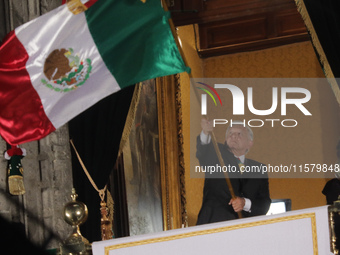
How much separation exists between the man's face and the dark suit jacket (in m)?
0.10

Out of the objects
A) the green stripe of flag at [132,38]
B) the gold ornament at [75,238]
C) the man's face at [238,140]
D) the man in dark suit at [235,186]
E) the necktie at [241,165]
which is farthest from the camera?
the man's face at [238,140]

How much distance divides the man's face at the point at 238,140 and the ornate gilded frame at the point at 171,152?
736 mm

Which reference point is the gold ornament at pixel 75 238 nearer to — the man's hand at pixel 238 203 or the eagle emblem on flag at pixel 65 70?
the eagle emblem on flag at pixel 65 70

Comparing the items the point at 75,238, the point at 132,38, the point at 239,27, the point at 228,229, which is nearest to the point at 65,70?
the point at 132,38

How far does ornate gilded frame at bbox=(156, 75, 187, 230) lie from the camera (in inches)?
281

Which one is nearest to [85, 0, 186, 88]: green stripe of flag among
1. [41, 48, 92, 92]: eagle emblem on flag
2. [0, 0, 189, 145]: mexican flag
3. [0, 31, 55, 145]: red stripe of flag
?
[0, 0, 189, 145]: mexican flag

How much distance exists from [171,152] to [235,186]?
42.4 inches

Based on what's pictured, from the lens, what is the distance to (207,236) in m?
2.49

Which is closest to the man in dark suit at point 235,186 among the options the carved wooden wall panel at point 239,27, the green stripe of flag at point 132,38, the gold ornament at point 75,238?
the carved wooden wall panel at point 239,27

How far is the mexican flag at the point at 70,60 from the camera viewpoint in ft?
12.0

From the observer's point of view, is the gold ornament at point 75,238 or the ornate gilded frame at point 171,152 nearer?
the gold ornament at point 75,238

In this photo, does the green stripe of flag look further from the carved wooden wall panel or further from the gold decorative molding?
the carved wooden wall panel

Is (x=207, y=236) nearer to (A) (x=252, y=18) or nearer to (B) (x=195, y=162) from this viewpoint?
(B) (x=195, y=162)

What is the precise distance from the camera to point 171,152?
7.29m
